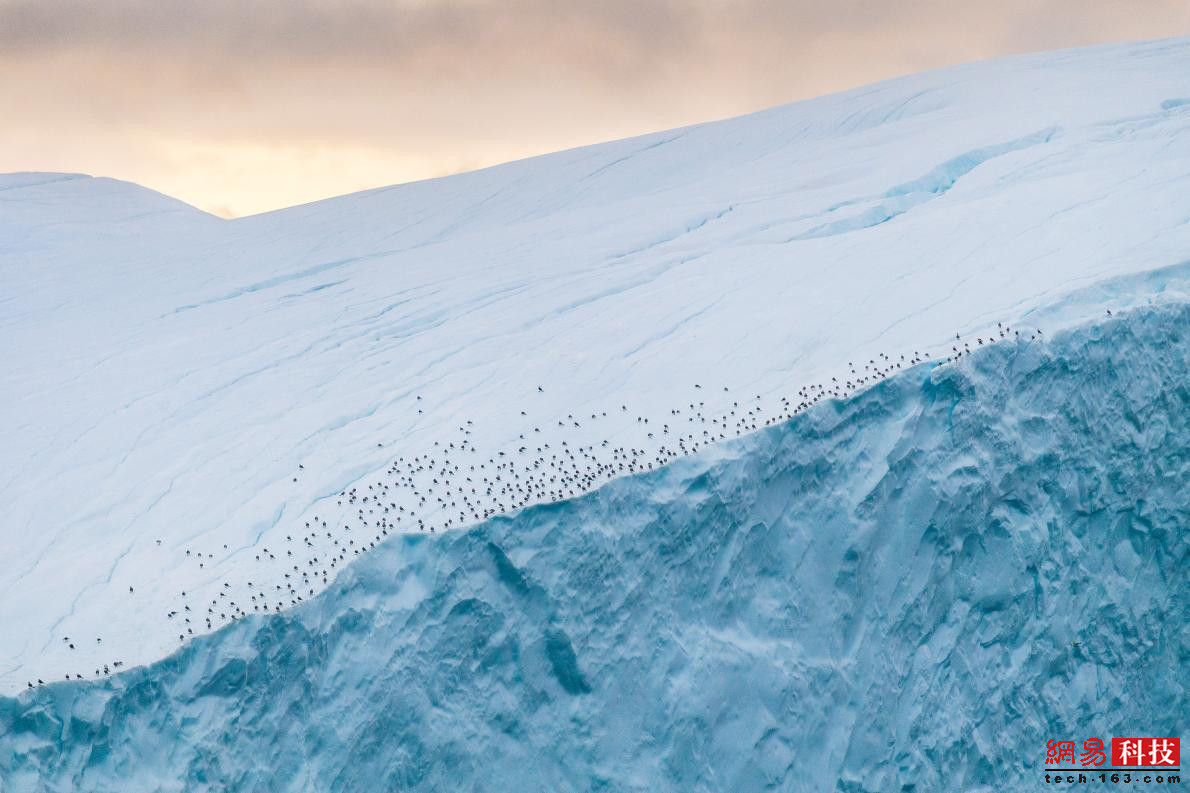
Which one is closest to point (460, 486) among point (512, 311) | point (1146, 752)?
point (512, 311)

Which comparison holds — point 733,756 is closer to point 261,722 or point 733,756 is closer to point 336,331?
point 261,722

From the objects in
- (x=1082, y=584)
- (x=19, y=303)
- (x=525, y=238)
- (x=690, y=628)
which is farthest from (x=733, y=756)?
(x=19, y=303)

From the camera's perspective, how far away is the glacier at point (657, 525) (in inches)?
1077

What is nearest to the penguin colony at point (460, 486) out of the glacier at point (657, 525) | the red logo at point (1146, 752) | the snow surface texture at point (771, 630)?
the glacier at point (657, 525)

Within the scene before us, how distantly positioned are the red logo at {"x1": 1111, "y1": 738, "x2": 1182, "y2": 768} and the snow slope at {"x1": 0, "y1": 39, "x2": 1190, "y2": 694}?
29.2ft

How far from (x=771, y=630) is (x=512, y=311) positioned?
1312cm

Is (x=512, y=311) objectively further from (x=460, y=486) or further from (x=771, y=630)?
(x=771, y=630)

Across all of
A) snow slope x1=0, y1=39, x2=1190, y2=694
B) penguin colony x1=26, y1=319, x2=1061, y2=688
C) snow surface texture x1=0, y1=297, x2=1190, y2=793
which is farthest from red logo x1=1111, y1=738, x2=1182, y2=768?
snow slope x1=0, y1=39, x2=1190, y2=694

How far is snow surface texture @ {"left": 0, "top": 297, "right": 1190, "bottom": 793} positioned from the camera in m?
27.0

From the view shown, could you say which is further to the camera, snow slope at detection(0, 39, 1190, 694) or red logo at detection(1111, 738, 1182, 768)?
snow slope at detection(0, 39, 1190, 694)

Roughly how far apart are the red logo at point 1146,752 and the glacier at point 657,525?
279 mm

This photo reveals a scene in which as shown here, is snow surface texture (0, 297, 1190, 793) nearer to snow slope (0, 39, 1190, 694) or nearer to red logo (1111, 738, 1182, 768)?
red logo (1111, 738, 1182, 768)

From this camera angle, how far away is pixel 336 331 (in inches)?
1587

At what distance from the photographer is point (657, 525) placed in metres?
28.9
